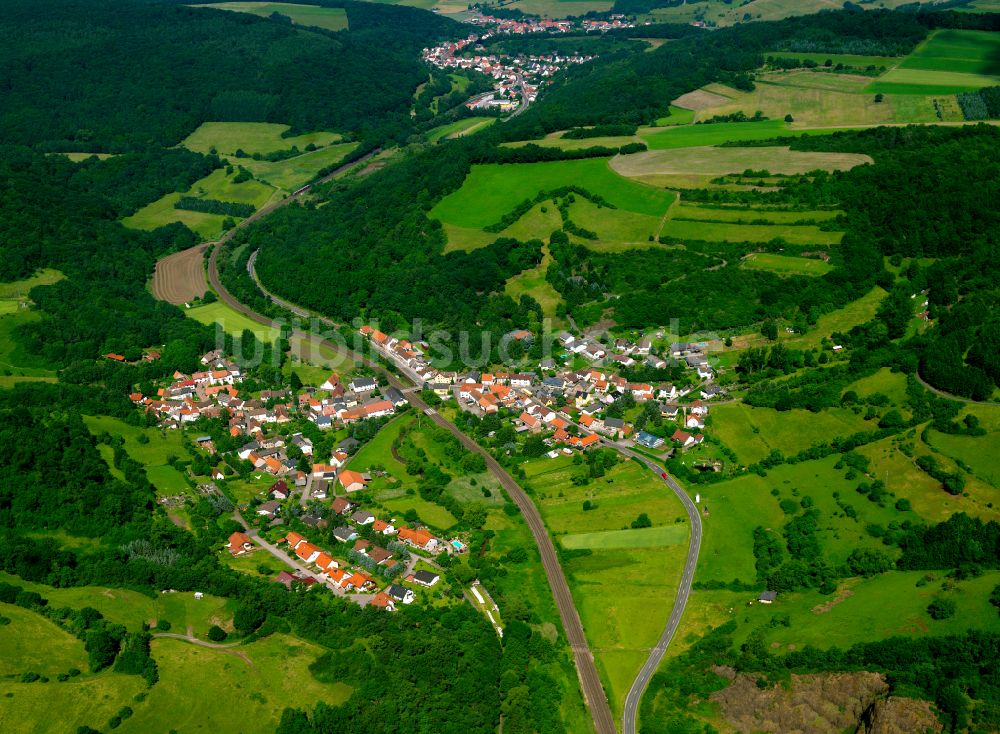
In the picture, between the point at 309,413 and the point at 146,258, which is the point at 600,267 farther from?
the point at 146,258

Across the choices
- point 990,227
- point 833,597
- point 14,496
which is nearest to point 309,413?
point 14,496

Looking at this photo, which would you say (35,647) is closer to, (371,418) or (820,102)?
(371,418)

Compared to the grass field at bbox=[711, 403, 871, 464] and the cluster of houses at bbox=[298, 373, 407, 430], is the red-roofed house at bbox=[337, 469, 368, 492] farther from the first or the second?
the grass field at bbox=[711, 403, 871, 464]

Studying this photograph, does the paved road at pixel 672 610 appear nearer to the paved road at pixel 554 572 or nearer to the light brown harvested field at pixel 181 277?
the paved road at pixel 554 572

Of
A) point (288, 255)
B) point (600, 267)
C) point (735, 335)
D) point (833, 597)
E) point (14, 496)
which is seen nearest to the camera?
point (833, 597)

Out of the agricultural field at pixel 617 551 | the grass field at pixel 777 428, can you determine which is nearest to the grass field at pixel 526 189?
the grass field at pixel 777 428

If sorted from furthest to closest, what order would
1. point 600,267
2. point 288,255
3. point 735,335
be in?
point 288,255 < point 600,267 < point 735,335
